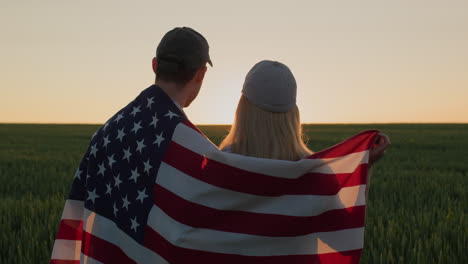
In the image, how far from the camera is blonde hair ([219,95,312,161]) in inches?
117

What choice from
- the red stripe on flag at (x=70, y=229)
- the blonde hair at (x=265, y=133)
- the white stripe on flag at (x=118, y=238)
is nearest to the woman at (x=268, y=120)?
the blonde hair at (x=265, y=133)

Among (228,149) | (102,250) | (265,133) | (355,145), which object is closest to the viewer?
(265,133)

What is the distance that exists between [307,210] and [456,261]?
229cm

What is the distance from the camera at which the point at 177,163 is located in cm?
302

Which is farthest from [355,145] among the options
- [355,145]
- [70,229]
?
[70,229]

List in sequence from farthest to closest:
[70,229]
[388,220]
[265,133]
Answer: [388,220], [70,229], [265,133]

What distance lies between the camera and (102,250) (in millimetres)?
3375

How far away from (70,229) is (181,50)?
4.98 ft

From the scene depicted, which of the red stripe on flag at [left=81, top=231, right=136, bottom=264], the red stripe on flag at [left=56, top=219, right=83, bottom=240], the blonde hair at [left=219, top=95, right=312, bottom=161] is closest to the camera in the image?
the blonde hair at [left=219, top=95, right=312, bottom=161]

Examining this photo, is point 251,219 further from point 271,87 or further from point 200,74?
point 200,74

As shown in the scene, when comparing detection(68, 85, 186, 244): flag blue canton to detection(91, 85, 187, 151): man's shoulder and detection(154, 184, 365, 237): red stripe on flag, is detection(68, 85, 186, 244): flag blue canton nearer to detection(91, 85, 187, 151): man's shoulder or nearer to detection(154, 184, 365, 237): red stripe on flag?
detection(91, 85, 187, 151): man's shoulder

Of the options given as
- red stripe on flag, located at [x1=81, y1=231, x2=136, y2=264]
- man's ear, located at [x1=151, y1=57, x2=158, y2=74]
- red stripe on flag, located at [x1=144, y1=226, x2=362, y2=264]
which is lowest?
red stripe on flag, located at [x1=81, y1=231, x2=136, y2=264]

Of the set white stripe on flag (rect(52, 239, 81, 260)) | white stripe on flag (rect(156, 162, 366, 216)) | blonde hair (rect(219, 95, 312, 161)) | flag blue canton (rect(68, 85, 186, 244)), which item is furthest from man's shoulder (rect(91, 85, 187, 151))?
white stripe on flag (rect(52, 239, 81, 260))

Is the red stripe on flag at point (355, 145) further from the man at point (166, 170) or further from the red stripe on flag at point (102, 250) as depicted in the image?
the red stripe on flag at point (102, 250)
